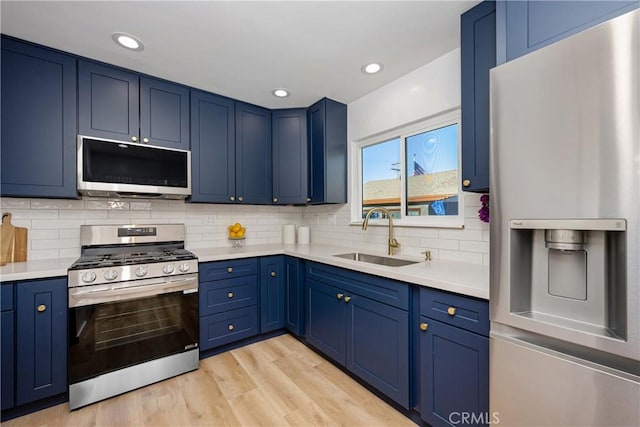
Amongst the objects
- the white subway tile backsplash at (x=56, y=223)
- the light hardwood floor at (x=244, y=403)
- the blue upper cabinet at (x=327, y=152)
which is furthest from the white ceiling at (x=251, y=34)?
the light hardwood floor at (x=244, y=403)

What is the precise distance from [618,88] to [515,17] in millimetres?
611

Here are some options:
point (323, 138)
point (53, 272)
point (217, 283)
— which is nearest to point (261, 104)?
point (323, 138)

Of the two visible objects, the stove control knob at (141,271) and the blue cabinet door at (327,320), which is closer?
the stove control knob at (141,271)

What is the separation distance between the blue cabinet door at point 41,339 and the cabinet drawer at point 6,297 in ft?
0.09

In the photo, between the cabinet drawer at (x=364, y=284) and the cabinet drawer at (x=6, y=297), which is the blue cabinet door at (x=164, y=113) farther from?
the cabinet drawer at (x=364, y=284)

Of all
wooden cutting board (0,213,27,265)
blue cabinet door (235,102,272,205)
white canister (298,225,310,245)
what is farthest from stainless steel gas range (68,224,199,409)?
white canister (298,225,310,245)

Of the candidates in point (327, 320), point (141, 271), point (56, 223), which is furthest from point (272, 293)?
point (56, 223)

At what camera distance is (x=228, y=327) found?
2422 mm

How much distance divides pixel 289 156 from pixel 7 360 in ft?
8.28

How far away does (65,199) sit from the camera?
220 cm

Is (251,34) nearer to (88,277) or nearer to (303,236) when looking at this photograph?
(88,277)

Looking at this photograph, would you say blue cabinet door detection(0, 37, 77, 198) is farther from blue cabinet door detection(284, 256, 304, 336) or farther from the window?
the window

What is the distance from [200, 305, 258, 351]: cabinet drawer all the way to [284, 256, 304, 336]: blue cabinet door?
0.32 meters

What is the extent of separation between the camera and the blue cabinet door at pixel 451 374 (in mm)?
1268
